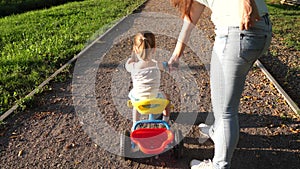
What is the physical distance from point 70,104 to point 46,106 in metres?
0.29

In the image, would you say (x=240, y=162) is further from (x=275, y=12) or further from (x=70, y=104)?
(x=275, y=12)

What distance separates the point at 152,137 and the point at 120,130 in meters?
0.76

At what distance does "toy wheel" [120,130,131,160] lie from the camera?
3146 mm

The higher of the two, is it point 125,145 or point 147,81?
point 147,81

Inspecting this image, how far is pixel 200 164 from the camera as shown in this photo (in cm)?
302

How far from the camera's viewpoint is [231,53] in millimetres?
2270

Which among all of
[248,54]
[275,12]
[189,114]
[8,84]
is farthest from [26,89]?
[275,12]

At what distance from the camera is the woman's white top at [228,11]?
219 centimetres

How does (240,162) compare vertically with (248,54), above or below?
below

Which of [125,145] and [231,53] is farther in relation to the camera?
[125,145]

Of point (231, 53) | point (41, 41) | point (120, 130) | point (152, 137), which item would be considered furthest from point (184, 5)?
point (41, 41)

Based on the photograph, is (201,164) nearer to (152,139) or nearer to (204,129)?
(152,139)

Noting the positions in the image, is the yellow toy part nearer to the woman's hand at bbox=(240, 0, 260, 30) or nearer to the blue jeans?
the blue jeans

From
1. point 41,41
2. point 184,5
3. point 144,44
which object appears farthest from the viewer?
point 41,41
